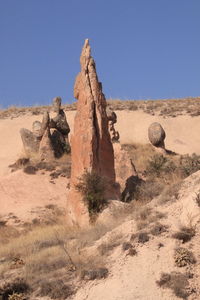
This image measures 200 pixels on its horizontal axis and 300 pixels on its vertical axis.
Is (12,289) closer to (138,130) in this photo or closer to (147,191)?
(147,191)

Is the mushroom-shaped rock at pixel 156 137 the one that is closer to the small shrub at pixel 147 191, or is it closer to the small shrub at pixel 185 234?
the small shrub at pixel 147 191

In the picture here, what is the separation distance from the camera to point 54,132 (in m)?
26.3

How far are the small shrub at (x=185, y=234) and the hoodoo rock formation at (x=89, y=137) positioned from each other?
554 cm

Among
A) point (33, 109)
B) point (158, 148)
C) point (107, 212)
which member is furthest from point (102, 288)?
point (33, 109)

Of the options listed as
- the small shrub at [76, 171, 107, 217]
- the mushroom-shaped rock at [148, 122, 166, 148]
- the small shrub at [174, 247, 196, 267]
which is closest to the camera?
the small shrub at [174, 247, 196, 267]

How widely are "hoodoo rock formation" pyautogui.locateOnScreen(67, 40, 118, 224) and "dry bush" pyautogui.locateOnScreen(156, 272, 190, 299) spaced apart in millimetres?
6542

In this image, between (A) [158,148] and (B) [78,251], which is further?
(A) [158,148]

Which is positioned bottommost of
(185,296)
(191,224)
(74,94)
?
(185,296)

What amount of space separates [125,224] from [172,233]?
1265 mm

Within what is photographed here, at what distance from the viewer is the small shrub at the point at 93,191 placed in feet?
48.8

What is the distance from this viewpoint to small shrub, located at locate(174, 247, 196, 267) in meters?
9.12

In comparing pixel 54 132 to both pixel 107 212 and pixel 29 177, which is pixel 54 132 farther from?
pixel 107 212

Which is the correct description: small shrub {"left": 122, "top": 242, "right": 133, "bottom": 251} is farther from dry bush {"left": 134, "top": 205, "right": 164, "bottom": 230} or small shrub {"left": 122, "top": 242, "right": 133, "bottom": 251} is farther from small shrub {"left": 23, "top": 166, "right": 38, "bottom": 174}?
small shrub {"left": 23, "top": 166, "right": 38, "bottom": 174}

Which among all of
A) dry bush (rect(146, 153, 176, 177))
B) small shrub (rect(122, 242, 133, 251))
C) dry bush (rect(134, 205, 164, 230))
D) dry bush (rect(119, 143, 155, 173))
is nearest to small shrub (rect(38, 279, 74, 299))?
small shrub (rect(122, 242, 133, 251))
